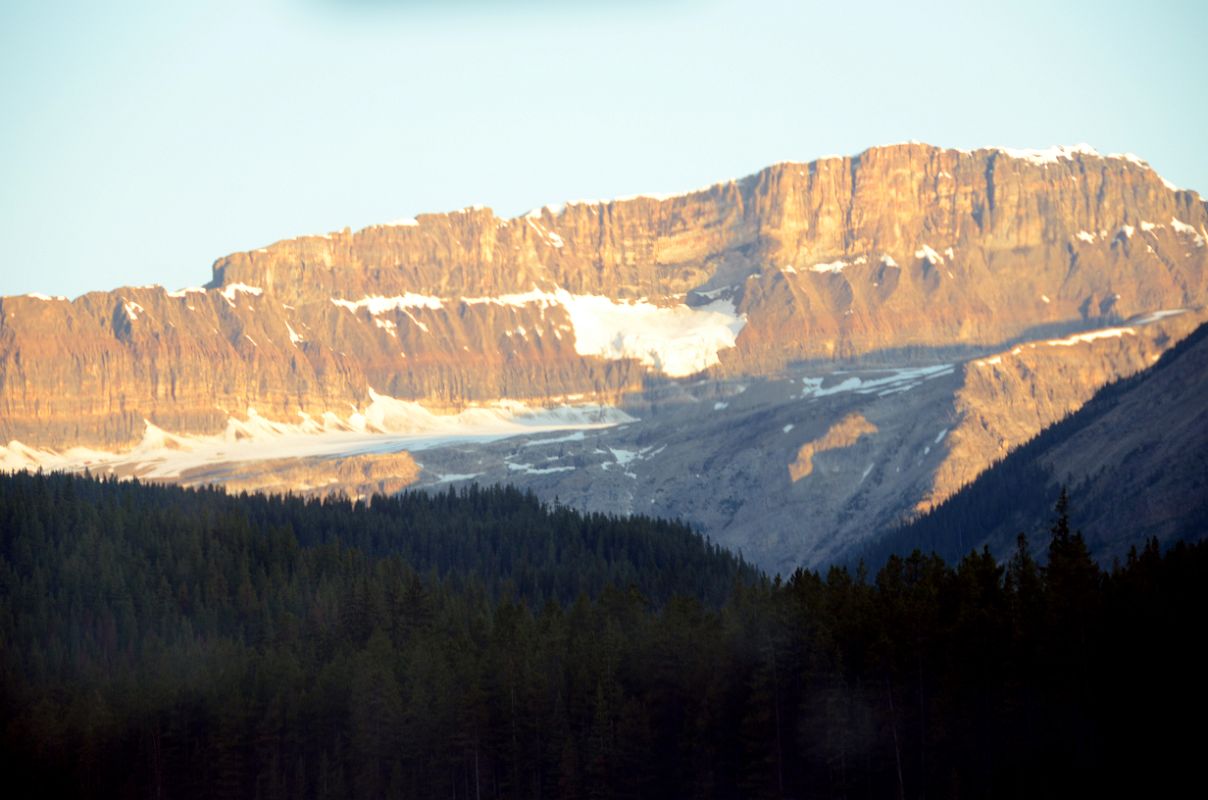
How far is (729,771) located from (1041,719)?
23.0 meters

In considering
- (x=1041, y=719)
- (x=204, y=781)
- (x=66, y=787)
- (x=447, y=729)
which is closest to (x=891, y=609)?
(x=1041, y=719)

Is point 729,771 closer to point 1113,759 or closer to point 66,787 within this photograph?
point 1113,759

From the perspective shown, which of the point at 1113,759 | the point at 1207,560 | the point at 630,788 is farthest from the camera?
the point at 630,788

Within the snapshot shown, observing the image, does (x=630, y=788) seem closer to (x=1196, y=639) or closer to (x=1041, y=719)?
(x=1041, y=719)

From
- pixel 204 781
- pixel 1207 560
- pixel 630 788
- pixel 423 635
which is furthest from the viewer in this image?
pixel 423 635

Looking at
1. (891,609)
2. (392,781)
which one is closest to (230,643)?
(392,781)

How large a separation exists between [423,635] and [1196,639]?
8051cm

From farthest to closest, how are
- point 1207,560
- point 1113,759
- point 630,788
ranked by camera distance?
point 630,788, point 1207,560, point 1113,759

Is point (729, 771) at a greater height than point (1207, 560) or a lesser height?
lesser

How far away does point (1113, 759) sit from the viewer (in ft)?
371

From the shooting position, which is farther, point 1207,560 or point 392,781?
point 392,781

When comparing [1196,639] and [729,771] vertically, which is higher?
[1196,639]

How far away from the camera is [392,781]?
13925 centimetres

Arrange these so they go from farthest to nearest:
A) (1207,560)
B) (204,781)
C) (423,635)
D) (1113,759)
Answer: (423,635), (204,781), (1207,560), (1113,759)
